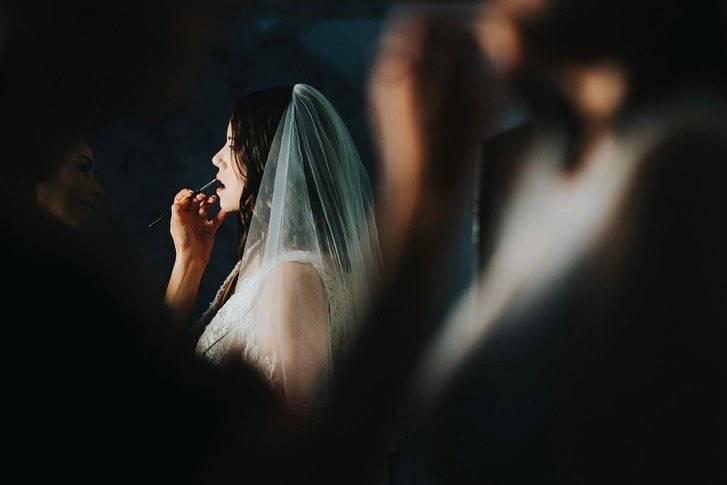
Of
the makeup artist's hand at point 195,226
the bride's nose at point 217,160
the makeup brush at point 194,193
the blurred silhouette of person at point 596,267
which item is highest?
the bride's nose at point 217,160

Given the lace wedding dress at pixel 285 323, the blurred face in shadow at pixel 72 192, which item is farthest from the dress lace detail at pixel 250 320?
the blurred face in shadow at pixel 72 192

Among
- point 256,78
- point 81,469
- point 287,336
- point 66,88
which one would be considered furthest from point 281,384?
point 66,88

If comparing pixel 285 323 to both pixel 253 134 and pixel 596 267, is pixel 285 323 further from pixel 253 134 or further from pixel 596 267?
pixel 596 267

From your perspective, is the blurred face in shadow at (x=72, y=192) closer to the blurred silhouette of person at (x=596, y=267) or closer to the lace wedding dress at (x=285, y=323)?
the lace wedding dress at (x=285, y=323)

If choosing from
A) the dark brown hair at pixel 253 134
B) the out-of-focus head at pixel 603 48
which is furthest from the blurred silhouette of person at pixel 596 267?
the dark brown hair at pixel 253 134

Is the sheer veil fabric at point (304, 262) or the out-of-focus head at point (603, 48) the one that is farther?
the out-of-focus head at point (603, 48)

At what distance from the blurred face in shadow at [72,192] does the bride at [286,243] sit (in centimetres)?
13

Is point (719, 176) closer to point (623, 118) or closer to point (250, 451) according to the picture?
point (623, 118)

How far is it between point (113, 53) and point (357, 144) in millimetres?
417

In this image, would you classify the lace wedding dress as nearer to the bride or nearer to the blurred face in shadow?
the bride

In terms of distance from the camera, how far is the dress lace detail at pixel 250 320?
3.83 feet

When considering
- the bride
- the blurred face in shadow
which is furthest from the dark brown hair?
the blurred face in shadow

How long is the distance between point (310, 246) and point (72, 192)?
15.0 inches

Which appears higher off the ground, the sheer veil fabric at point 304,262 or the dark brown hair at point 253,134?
the dark brown hair at point 253,134
